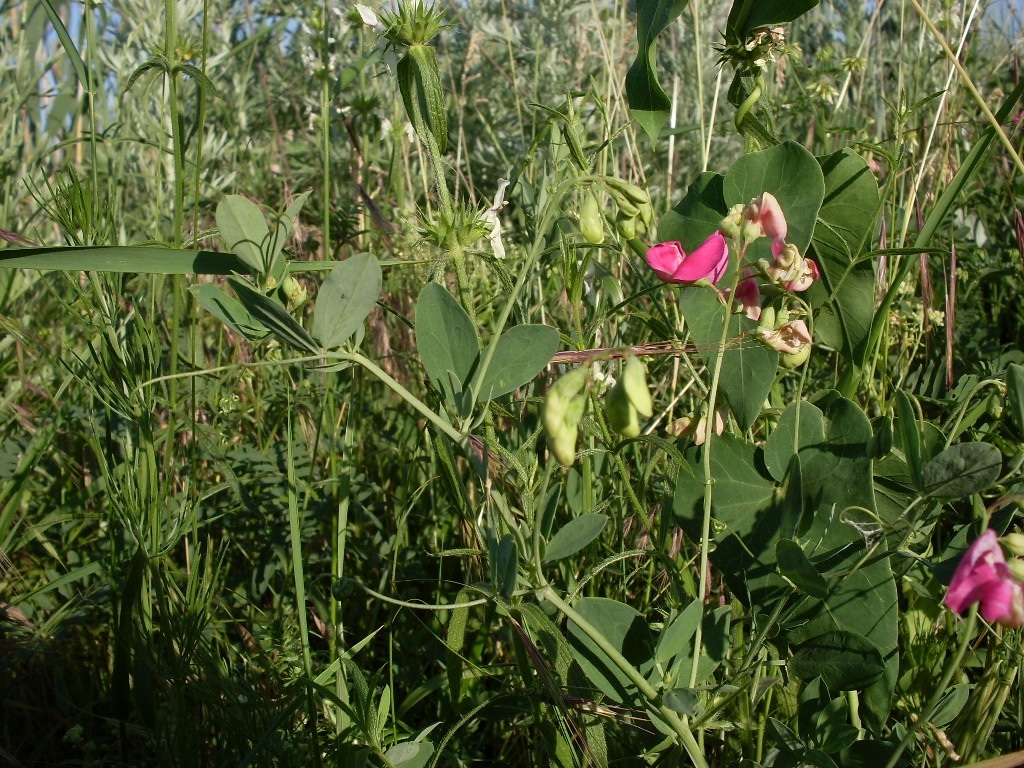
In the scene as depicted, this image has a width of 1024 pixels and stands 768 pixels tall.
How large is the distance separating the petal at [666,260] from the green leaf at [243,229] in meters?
0.33

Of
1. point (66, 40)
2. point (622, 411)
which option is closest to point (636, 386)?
point (622, 411)

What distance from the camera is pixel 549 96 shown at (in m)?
2.90

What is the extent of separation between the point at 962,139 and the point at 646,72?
1.49 metres

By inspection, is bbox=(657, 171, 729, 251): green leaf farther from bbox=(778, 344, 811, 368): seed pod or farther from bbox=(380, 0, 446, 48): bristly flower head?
bbox=(380, 0, 446, 48): bristly flower head

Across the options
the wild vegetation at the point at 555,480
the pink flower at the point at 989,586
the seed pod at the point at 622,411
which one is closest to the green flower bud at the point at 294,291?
the wild vegetation at the point at 555,480

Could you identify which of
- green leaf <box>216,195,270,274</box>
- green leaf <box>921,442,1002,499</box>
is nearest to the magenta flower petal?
green leaf <box>921,442,1002,499</box>

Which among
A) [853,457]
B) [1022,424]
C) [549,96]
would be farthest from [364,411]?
[549,96]

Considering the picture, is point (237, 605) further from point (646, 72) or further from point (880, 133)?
point (880, 133)

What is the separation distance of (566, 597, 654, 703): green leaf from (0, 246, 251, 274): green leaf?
43 cm

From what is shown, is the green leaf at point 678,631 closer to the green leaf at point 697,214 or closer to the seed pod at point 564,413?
the seed pod at point 564,413

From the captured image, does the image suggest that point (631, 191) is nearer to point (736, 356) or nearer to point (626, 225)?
point (626, 225)

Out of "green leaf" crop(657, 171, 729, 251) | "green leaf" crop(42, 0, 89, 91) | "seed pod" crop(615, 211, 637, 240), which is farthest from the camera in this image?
"green leaf" crop(42, 0, 89, 91)

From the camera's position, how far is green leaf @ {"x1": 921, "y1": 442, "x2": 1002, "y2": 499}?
0.68 metres

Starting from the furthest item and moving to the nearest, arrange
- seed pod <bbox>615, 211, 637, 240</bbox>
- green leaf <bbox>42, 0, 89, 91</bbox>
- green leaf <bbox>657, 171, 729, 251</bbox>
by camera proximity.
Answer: green leaf <bbox>42, 0, 89, 91</bbox>, green leaf <bbox>657, 171, 729, 251</bbox>, seed pod <bbox>615, 211, 637, 240</bbox>
